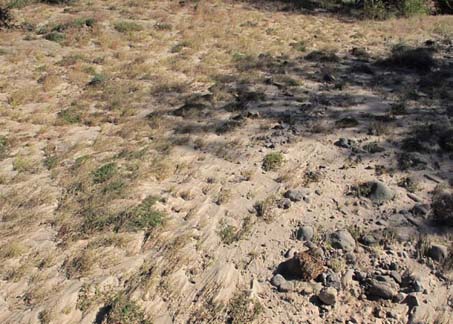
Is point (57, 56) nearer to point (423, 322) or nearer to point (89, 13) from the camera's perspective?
point (89, 13)

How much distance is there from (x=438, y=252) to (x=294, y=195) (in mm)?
2335

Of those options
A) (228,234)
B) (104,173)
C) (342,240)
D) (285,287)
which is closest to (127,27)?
(104,173)

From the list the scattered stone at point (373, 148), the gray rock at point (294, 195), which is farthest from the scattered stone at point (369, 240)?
the scattered stone at point (373, 148)

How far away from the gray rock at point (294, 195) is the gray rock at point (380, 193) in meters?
1.12

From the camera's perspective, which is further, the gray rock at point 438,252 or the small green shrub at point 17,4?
the small green shrub at point 17,4

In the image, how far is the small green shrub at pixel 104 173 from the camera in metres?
8.10

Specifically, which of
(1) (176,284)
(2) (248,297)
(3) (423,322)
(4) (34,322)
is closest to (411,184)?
(3) (423,322)

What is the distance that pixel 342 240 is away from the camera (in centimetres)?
643

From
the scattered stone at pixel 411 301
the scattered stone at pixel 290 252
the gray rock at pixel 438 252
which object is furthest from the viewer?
the scattered stone at pixel 290 252

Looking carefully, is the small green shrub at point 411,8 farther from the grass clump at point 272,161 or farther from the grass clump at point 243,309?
the grass clump at point 243,309

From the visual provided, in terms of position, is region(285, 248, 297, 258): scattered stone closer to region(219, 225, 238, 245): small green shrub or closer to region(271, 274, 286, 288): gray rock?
region(271, 274, 286, 288): gray rock

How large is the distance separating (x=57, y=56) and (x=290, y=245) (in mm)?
11100

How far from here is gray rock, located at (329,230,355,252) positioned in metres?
6.36

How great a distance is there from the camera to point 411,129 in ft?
30.7
